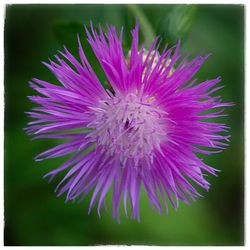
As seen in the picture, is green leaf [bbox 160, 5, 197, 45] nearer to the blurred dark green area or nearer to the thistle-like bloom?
the blurred dark green area

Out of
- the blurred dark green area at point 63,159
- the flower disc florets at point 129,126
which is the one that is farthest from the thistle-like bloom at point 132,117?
the blurred dark green area at point 63,159

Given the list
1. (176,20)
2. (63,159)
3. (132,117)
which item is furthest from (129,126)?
(63,159)

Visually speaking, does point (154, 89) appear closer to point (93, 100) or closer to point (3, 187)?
point (93, 100)

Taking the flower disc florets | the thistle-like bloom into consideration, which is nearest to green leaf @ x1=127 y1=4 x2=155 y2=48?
the thistle-like bloom

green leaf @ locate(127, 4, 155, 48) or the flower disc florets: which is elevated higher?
green leaf @ locate(127, 4, 155, 48)

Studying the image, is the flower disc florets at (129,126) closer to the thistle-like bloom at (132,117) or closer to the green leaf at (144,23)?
the thistle-like bloom at (132,117)

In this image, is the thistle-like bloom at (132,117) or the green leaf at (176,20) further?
the green leaf at (176,20)

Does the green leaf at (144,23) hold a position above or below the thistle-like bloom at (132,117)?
above

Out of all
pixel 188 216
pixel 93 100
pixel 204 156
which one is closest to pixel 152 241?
pixel 188 216
